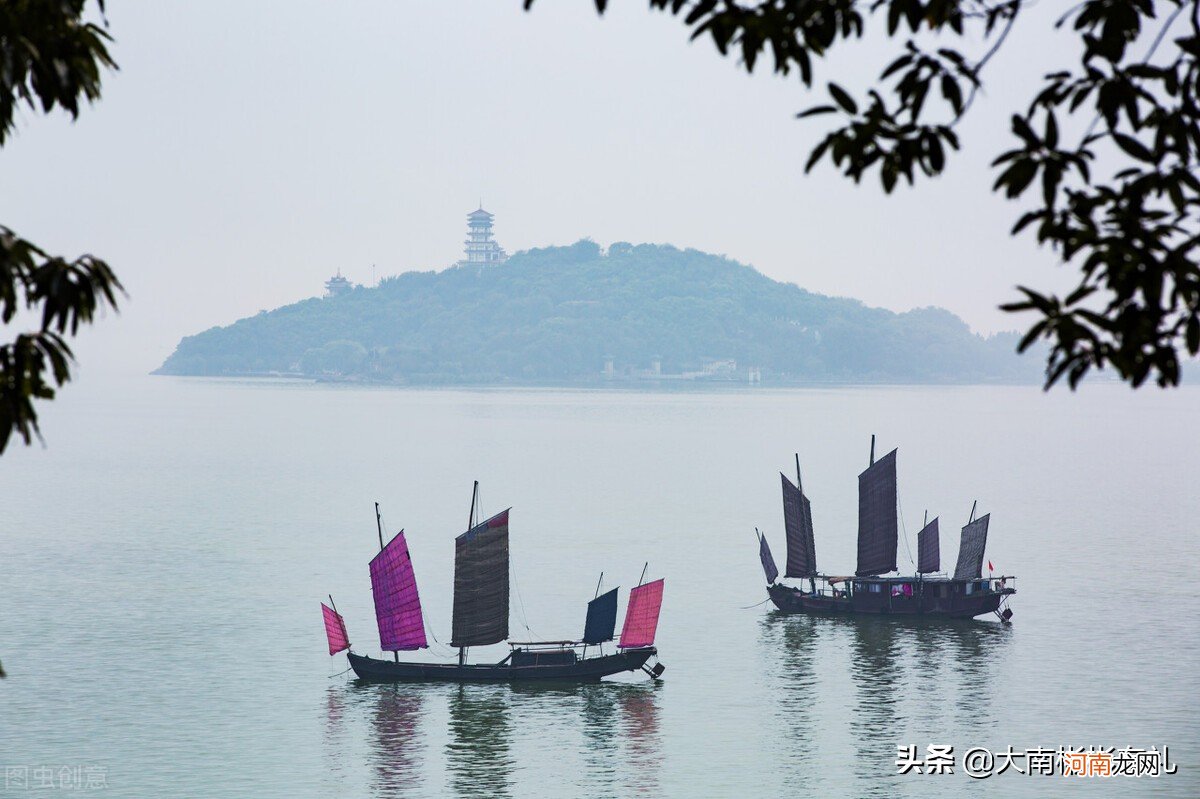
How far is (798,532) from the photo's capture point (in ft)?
194

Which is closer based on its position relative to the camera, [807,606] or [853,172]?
[853,172]

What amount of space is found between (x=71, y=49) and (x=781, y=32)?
13.6 feet

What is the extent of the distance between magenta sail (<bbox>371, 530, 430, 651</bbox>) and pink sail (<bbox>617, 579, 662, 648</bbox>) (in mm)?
6574

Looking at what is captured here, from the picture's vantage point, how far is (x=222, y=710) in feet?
140

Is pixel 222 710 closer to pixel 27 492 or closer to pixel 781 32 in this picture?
pixel 781 32

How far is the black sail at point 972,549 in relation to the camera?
5707cm

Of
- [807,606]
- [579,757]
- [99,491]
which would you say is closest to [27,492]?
[99,491]

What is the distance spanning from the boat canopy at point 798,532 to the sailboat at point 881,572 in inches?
1.6

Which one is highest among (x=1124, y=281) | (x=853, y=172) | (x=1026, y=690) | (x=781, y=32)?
(x=781, y=32)

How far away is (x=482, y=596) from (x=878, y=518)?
20.0 meters

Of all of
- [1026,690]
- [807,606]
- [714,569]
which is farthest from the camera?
[714,569]

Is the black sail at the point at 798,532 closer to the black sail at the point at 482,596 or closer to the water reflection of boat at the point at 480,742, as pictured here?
the black sail at the point at 482,596

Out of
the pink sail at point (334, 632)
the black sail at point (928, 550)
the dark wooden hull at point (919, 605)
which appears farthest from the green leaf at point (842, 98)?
the black sail at point (928, 550)

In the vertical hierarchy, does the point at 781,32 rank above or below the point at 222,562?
above
